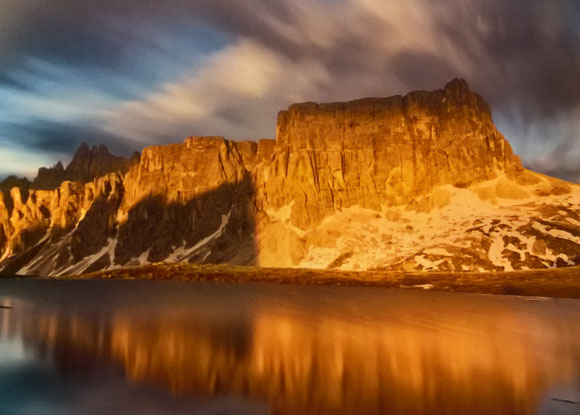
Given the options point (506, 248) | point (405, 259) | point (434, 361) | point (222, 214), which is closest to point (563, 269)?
point (506, 248)

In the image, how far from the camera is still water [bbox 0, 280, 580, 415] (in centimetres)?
1459

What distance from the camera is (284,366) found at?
65.8 feet

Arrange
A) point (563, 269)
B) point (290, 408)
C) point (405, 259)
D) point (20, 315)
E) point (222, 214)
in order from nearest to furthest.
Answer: point (290, 408)
point (20, 315)
point (563, 269)
point (405, 259)
point (222, 214)

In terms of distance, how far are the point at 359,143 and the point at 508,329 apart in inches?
5166

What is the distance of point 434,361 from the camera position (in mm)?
21094

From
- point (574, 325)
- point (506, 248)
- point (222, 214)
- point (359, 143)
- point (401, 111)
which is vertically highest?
point (401, 111)

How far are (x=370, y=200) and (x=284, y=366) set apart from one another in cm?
13387

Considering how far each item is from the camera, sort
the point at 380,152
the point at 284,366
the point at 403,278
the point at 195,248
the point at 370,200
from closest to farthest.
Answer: the point at 284,366
the point at 403,278
the point at 370,200
the point at 380,152
the point at 195,248

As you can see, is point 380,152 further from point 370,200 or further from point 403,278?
point 403,278

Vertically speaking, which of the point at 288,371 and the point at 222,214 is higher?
the point at 222,214

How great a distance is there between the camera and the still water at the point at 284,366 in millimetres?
14594

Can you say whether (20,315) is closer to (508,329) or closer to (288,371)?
(288,371)

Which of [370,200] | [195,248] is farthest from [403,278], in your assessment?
[195,248]

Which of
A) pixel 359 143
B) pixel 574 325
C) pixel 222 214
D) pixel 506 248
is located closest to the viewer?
pixel 574 325
